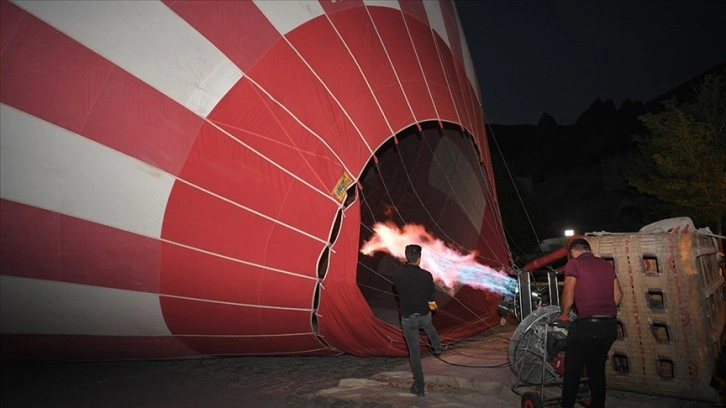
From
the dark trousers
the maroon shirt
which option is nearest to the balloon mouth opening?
the maroon shirt

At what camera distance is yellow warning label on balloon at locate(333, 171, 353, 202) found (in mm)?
4434

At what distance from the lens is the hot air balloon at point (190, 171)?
3977mm

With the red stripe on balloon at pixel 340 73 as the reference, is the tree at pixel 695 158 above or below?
above

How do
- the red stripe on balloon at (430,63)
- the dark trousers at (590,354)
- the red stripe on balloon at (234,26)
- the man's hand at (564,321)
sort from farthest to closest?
the red stripe on balloon at (430,63)
the red stripe on balloon at (234,26)
the man's hand at (564,321)
the dark trousers at (590,354)

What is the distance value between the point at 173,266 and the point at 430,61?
393 cm

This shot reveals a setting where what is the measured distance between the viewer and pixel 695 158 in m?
15.2

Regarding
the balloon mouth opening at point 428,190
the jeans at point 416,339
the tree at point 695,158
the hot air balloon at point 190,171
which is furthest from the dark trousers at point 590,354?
the tree at point 695,158

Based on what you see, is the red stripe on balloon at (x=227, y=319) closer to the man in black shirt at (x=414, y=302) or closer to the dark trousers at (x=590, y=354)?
the man in black shirt at (x=414, y=302)

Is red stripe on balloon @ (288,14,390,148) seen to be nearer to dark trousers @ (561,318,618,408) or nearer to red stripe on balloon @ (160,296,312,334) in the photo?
red stripe on balloon @ (160,296,312,334)

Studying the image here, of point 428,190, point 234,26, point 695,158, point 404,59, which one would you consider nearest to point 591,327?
point 404,59

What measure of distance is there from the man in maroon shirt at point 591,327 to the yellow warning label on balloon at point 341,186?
2.15 m

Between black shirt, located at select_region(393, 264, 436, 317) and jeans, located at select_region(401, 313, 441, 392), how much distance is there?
7 cm

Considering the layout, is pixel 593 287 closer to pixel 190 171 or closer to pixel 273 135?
pixel 273 135

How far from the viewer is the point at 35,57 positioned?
3898 millimetres
